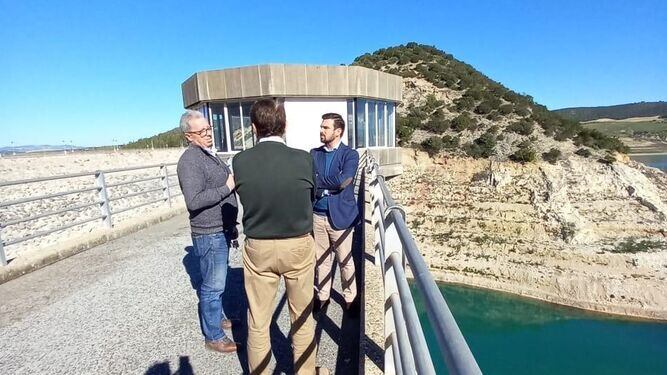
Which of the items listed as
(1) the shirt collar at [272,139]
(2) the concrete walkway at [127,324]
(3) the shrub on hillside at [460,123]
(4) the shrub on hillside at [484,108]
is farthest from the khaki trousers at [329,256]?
(4) the shrub on hillside at [484,108]

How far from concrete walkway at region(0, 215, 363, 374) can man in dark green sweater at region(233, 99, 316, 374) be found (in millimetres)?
632

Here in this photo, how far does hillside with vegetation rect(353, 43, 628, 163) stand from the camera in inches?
1142

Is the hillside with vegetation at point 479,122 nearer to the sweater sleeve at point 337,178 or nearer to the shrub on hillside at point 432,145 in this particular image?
the shrub on hillside at point 432,145

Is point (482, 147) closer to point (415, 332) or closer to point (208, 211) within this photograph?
point (208, 211)

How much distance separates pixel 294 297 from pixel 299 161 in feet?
A: 3.11

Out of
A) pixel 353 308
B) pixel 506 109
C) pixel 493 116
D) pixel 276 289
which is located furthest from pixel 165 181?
pixel 506 109

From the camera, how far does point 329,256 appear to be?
3551mm

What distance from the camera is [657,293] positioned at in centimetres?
1803

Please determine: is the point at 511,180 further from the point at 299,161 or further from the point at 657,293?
the point at 299,161

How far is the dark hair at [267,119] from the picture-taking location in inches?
83.4

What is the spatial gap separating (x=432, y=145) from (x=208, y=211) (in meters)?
28.4

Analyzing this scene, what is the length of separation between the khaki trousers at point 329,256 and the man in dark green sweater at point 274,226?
1.09 m

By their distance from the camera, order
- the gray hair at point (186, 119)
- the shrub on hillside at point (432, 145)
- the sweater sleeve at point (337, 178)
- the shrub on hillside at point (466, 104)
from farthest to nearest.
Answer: the shrub on hillside at point (466, 104)
the shrub on hillside at point (432, 145)
the sweater sleeve at point (337, 178)
the gray hair at point (186, 119)

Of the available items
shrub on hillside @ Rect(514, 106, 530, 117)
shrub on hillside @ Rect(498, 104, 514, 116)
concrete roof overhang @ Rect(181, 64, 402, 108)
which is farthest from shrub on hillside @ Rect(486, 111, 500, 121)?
concrete roof overhang @ Rect(181, 64, 402, 108)
